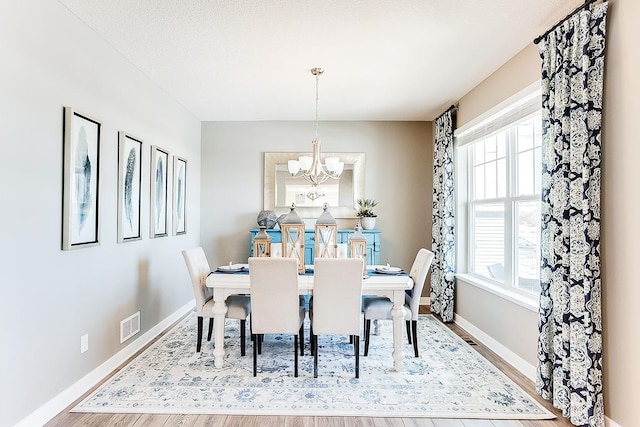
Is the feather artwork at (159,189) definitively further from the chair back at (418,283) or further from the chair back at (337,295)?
the chair back at (418,283)

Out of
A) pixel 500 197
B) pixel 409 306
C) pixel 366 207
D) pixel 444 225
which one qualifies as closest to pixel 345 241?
pixel 366 207

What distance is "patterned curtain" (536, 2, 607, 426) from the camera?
7.21 feet

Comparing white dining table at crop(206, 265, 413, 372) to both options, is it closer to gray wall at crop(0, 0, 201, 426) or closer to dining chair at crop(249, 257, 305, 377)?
dining chair at crop(249, 257, 305, 377)

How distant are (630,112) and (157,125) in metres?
4.04

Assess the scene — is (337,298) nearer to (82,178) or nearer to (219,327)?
(219,327)

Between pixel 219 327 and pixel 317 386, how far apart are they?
962 millimetres

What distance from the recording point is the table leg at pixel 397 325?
3055 mm

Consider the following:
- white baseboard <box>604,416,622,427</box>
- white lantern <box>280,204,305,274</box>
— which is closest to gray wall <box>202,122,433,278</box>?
white lantern <box>280,204,305,274</box>

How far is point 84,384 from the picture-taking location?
2.68 meters

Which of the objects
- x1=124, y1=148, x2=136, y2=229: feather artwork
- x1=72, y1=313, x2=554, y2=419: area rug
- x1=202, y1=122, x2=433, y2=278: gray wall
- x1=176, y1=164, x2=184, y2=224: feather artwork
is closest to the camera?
x1=72, y1=313, x2=554, y2=419: area rug

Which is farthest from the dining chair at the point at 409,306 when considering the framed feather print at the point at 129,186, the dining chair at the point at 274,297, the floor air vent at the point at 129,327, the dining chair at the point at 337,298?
the framed feather print at the point at 129,186

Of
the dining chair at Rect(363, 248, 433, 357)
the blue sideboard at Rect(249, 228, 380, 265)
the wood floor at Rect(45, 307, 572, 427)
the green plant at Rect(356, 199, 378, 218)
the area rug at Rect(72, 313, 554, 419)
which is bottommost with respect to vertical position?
the wood floor at Rect(45, 307, 572, 427)

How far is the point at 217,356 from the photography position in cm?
310

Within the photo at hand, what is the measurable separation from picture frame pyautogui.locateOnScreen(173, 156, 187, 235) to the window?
347cm
